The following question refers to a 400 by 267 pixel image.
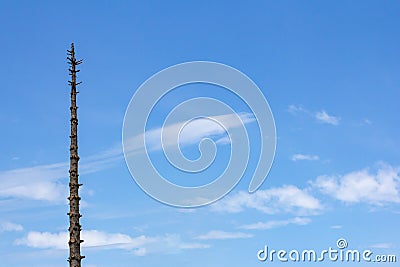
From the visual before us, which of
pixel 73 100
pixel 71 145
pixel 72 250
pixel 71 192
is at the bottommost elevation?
pixel 72 250

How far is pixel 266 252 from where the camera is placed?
32.1 metres

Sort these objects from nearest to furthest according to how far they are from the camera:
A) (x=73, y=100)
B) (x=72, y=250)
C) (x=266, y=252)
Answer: (x=72, y=250), (x=73, y=100), (x=266, y=252)

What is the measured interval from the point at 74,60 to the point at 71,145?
383cm

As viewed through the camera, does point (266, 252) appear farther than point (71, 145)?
Yes

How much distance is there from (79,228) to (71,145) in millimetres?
3473

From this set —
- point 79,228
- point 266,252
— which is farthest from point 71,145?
point 266,252

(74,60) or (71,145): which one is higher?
(74,60)

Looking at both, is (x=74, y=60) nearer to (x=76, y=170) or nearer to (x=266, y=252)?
(x=76, y=170)

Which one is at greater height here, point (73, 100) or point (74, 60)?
point (74, 60)

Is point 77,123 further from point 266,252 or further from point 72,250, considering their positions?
point 266,252

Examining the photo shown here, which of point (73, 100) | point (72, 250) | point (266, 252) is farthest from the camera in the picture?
point (266, 252)

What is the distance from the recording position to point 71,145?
26438mm

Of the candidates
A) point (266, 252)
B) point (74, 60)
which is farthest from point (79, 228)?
point (266, 252)

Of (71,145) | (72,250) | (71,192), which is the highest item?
(71,145)
